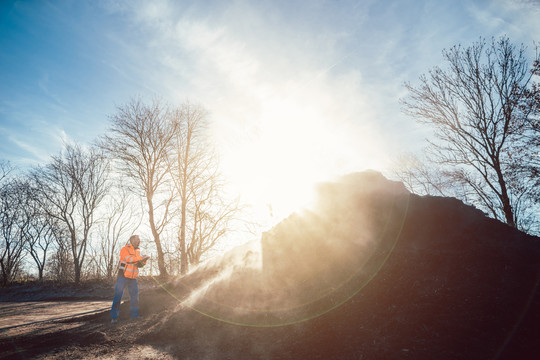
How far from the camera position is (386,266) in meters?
4.64

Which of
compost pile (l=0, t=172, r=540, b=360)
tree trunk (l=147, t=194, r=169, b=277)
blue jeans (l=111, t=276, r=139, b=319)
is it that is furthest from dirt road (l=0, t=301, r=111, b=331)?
tree trunk (l=147, t=194, r=169, b=277)

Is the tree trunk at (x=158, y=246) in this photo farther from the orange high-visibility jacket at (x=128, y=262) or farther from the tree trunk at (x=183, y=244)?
the orange high-visibility jacket at (x=128, y=262)

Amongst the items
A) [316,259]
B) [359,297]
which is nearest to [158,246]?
[316,259]

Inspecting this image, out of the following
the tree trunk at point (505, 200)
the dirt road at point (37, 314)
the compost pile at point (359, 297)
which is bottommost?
the dirt road at point (37, 314)

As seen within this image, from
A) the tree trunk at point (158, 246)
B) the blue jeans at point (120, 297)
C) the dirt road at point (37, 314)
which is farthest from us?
the tree trunk at point (158, 246)

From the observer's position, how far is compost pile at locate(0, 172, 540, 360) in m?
3.52

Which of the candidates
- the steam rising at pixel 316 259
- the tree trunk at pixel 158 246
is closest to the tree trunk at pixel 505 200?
the steam rising at pixel 316 259

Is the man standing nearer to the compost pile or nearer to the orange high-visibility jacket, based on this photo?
the orange high-visibility jacket

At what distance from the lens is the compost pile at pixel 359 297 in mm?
3516

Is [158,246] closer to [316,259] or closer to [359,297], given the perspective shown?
[316,259]

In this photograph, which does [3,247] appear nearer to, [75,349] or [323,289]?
[75,349]

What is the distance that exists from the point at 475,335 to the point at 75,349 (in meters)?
6.47

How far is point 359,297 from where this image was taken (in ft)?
14.3

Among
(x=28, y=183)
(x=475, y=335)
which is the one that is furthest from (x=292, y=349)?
(x=28, y=183)
